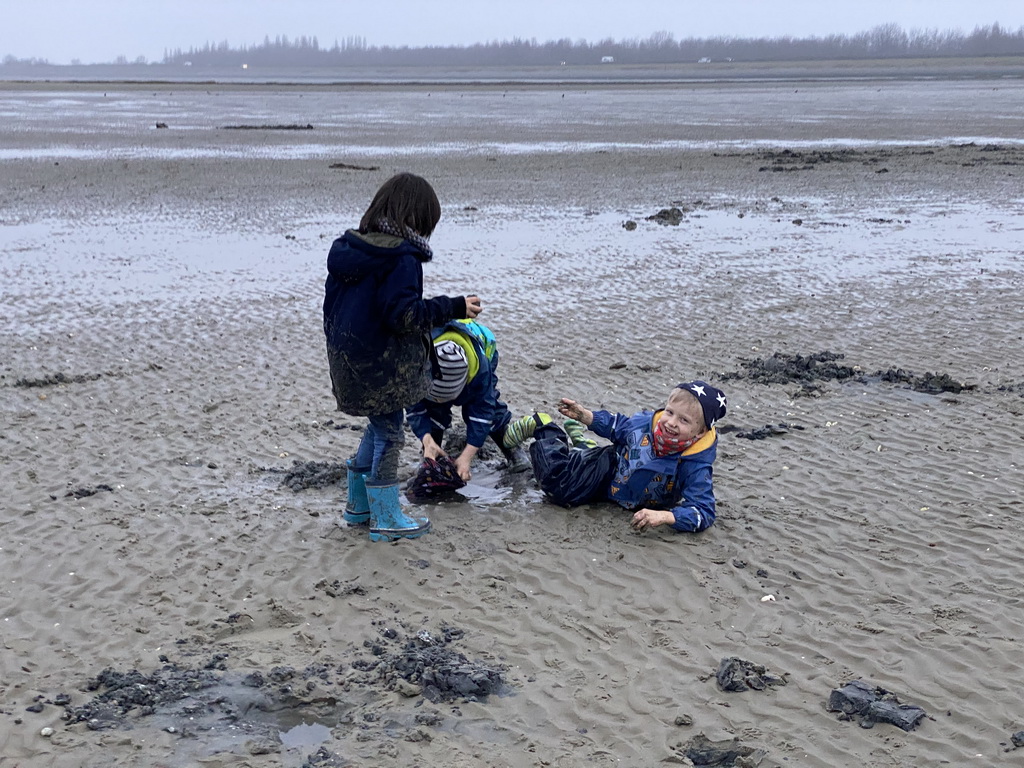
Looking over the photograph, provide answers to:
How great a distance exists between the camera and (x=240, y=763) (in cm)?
382

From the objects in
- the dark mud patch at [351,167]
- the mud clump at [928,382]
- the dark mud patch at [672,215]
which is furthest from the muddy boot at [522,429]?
the dark mud patch at [351,167]

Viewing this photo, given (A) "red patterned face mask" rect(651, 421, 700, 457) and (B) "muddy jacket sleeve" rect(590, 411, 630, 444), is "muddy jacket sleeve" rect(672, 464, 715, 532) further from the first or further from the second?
(B) "muddy jacket sleeve" rect(590, 411, 630, 444)

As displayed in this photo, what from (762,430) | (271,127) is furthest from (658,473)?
(271,127)

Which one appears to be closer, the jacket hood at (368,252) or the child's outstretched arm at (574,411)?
the jacket hood at (368,252)

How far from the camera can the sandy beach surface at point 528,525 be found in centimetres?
410

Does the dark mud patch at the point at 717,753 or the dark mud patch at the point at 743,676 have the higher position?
the dark mud patch at the point at 743,676

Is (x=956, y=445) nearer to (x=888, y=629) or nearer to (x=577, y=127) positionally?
(x=888, y=629)

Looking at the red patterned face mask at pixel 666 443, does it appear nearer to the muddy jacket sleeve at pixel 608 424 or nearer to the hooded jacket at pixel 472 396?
the muddy jacket sleeve at pixel 608 424

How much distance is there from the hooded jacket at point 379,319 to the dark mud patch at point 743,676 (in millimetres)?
1972

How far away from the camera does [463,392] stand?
6.02 m

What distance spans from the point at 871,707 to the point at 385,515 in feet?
8.27

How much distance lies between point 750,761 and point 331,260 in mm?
2831

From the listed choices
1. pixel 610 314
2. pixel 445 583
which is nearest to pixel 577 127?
pixel 610 314

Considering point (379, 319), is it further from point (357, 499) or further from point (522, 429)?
point (522, 429)
